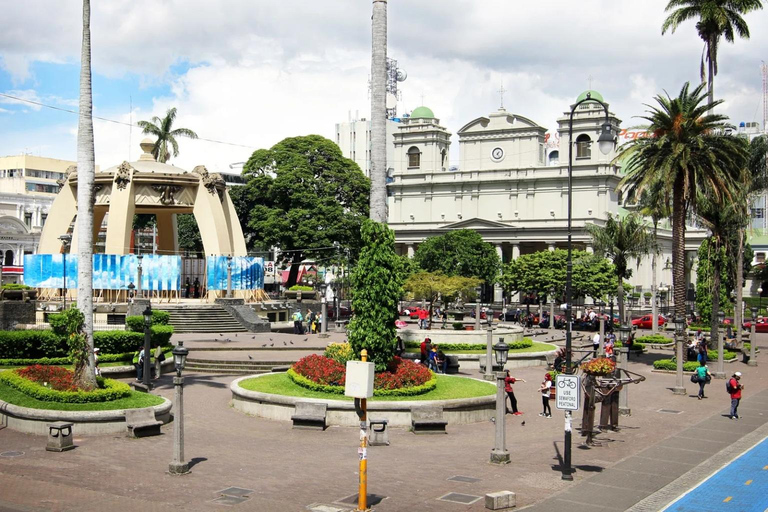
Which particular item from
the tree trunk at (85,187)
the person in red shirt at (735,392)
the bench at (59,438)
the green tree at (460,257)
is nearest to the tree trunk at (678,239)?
the person in red shirt at (735,392)

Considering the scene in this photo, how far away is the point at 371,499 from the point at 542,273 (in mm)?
56260

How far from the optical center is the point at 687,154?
35406 mm

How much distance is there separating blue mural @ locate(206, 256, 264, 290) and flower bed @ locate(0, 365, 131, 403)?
26999 mm

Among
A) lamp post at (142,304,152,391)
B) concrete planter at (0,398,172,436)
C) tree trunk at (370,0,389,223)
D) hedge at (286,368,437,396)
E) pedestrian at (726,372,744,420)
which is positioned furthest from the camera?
lamp post at (142,304,152,391)

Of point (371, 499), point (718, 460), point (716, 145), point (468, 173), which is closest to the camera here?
point (371, 499)

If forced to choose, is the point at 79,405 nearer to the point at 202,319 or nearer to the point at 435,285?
the point at 202,319

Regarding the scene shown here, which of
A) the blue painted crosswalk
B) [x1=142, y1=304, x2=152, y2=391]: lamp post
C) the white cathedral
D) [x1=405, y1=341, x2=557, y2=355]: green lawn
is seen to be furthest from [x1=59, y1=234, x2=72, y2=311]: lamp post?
the white cathedral

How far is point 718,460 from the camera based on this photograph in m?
18.7

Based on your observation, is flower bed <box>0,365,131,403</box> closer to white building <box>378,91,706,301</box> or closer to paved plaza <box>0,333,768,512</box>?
paved plaza <box>0,333,768,512</box>

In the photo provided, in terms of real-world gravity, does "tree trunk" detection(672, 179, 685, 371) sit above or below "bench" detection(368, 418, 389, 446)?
above

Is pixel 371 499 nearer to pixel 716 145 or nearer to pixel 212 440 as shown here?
pixel 212 440

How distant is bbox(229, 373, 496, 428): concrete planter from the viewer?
20875mm

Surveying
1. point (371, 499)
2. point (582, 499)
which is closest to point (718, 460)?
point (582, 499)

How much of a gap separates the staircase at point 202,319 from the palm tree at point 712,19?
96.9ft
